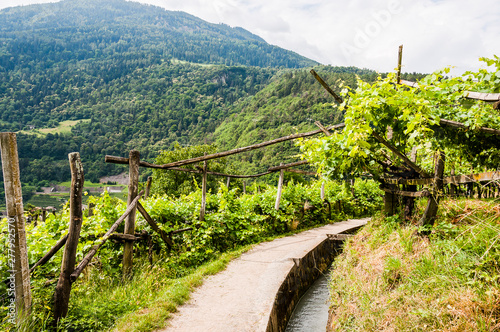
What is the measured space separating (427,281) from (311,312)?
318 centimetres

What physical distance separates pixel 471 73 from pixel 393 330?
349 centimetres

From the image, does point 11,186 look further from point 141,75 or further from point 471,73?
point 141,75

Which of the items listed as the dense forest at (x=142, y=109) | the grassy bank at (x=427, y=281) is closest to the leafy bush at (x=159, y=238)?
the grassy bank at (x=427, y=281)

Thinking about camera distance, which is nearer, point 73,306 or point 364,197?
point 73,306

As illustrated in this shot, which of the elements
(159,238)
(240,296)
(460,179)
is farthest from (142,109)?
(460,179)

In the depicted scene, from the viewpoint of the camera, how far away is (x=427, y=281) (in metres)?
3.78

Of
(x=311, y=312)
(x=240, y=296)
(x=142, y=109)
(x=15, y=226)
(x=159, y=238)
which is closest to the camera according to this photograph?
(x=15, y=226)

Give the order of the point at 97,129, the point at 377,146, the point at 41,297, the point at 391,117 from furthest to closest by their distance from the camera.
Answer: the point at 97,129, the point at 377,146, the point at 391,117, the point at 41,297

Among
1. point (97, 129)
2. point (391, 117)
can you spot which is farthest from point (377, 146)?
point (97, 129)

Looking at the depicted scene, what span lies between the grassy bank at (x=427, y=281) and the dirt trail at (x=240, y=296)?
1.18 metres

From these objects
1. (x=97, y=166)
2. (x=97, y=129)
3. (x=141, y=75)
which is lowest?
(x=97, y=166)

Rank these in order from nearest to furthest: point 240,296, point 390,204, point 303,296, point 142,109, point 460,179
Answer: point 460,179 → point 240,296 → point 390,204 → point 303,296 → point 142,109

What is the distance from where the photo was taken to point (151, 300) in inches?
201

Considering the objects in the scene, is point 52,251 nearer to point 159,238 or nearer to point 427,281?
point 159,238
